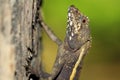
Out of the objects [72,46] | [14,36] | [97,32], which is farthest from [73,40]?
[97,32]

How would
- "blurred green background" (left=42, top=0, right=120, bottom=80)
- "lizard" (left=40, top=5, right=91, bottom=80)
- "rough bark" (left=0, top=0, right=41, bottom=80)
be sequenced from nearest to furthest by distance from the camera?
1. "rough bark" (left=0, top=0, right=41, bottom=80)
2. "lizard" (left=40, top=5, right=91, bottom=80)
3. "blurred green background" (left=42, top=0, right=120, bottom=80)

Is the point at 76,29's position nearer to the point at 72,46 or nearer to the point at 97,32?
the point at 72,46

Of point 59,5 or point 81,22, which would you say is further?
point 59,5

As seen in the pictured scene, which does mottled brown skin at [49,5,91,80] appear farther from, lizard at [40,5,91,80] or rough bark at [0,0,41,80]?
rough bark at [0,0,41,80]

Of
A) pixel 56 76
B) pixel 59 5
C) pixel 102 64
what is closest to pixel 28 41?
pixel 56 76

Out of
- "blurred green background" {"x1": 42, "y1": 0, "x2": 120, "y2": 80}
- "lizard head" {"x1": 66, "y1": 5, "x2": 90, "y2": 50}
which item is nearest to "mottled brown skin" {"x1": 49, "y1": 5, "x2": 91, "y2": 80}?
"lizard head" {"x1": 66, "y1": 5, "x2": 90, "y2": 50}

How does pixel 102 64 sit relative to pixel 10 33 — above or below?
below

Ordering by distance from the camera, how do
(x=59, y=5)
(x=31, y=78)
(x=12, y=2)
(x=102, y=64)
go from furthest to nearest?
(x=102, y=64), (x=59, y=5), (x=31, y=78), (x=12, y=2)

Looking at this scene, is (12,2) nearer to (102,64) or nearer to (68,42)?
(68,42)
